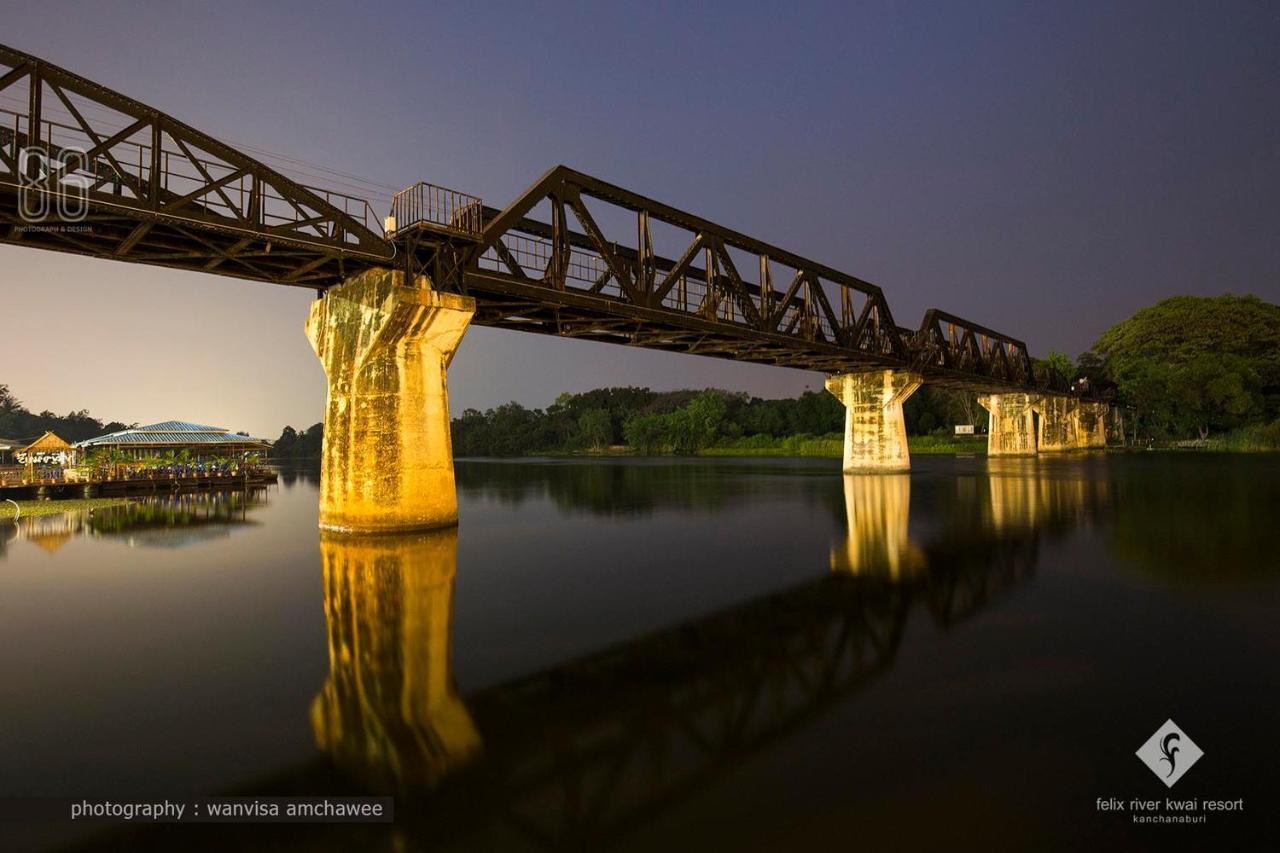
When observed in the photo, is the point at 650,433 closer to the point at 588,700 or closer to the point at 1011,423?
the point at 1011,423

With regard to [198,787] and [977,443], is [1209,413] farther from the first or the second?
[198,787]

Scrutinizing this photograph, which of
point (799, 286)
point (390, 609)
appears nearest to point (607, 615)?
point (390, 609)

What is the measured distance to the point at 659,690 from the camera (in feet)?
27.9

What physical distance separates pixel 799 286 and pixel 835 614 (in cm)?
3289

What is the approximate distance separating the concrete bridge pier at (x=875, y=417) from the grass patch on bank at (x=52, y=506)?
50.7 m

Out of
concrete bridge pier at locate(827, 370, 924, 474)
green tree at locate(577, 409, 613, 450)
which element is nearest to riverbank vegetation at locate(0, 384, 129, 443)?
green tree at locate(577, 409, 613, 450)

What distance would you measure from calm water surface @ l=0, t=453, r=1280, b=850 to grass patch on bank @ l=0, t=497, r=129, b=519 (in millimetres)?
17173

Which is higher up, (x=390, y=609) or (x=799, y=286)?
(x=799, y=286)

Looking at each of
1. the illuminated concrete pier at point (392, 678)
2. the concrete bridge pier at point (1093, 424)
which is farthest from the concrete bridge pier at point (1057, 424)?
the illuminated concrete pier at point (392, 678)

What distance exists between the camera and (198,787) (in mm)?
6203

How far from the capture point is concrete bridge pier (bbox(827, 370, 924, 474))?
2164 inches

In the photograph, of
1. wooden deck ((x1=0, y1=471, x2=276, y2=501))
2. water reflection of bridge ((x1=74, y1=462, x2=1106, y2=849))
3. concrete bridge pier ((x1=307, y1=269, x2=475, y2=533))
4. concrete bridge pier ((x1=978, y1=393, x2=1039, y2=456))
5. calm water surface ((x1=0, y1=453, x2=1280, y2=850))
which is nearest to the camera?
calm water surface ((x1=0, y1=453, x2=1280, y2=850))

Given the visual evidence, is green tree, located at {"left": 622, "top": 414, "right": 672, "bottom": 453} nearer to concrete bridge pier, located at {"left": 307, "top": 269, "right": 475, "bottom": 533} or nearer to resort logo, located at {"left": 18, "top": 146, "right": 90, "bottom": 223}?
concrete bridge pier, located at {"left": 307, "top": 269, "right": 475, "bottom": 533}

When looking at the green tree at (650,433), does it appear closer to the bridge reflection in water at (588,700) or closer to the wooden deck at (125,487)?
the wooden deck at (125,487)
